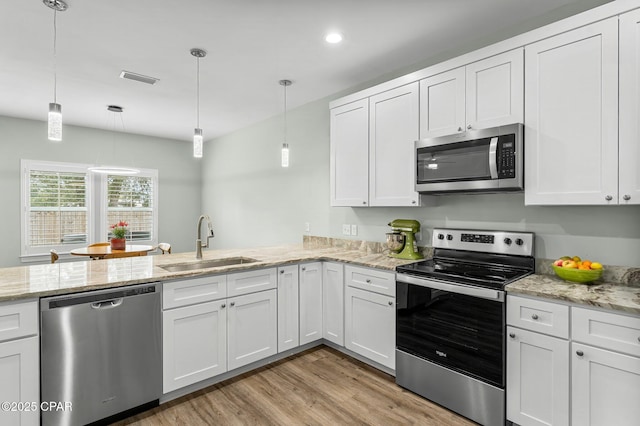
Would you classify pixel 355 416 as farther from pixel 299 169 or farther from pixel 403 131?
pixel 299 169

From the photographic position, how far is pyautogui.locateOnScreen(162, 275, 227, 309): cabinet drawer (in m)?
2.26

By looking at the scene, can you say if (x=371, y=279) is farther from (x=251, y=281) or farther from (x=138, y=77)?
(x=138, y=77)

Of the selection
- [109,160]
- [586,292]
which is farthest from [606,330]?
[109,160]

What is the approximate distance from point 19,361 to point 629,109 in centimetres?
346

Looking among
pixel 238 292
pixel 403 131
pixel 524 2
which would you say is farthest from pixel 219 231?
pixel 524 2

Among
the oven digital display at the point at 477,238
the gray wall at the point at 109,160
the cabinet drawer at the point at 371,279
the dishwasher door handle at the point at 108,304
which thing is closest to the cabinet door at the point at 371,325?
the cabinet drawer at the point at 371,279

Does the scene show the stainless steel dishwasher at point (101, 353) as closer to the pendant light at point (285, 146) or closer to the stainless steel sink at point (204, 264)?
the stainless steel sink at point (204, 264)

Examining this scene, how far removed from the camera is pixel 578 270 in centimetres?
192

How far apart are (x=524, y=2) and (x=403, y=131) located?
113cm

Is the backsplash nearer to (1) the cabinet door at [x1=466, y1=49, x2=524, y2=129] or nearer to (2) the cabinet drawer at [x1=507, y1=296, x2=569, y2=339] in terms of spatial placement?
(2) the cabinet drawer at [x1=507, y1=296, x2=569, y2=339]

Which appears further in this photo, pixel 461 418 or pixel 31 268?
pixel 31 268

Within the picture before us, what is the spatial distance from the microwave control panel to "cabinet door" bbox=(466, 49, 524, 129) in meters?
0.13

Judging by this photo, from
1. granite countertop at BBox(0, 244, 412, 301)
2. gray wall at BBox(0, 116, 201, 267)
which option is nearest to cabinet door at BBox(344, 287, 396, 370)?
granite countertop at BBox(0, 244, 412, 301)

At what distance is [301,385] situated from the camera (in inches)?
101
